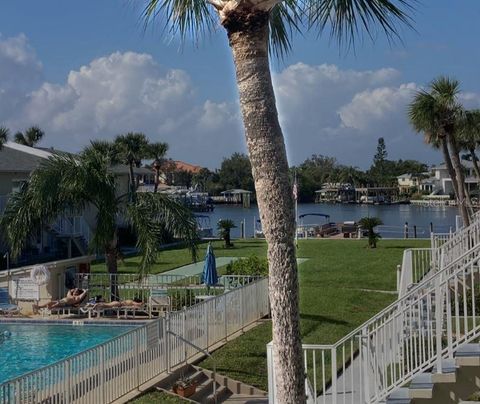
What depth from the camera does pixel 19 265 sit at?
33438mm

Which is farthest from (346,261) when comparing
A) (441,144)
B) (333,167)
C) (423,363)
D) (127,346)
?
(333,167)

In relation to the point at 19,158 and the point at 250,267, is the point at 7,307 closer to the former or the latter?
the point at 250,267

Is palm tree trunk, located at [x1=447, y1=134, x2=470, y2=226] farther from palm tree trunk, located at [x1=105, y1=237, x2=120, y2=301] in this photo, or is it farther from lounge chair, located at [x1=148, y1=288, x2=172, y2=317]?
palm tree trunk, located at [x1=105, y1=237, x2=120, y2=301]

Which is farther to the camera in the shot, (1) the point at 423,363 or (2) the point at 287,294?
(1) the point at 423,363

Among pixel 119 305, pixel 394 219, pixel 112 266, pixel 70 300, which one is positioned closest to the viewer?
pixel 119 305

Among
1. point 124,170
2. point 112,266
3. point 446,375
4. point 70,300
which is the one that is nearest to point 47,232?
point 112,266

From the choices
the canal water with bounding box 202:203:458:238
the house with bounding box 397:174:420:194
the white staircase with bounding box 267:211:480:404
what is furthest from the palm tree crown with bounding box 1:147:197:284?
the house with bounding box 397:174:420:194

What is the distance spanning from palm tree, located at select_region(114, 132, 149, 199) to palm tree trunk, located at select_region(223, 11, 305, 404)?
171 ft

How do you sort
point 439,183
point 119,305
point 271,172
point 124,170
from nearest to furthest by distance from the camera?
point 271,172 → point 119,305 → point 124,170 → point 439,183

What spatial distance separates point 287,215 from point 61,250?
3257cm

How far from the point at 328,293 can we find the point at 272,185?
59.0ft

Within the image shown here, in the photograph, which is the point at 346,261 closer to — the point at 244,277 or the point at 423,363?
the point at 244,277

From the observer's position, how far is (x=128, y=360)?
492 inches

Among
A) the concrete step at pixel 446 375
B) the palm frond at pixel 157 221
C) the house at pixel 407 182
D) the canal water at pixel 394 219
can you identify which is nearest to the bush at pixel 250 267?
the palm frond at pixel 157 221
